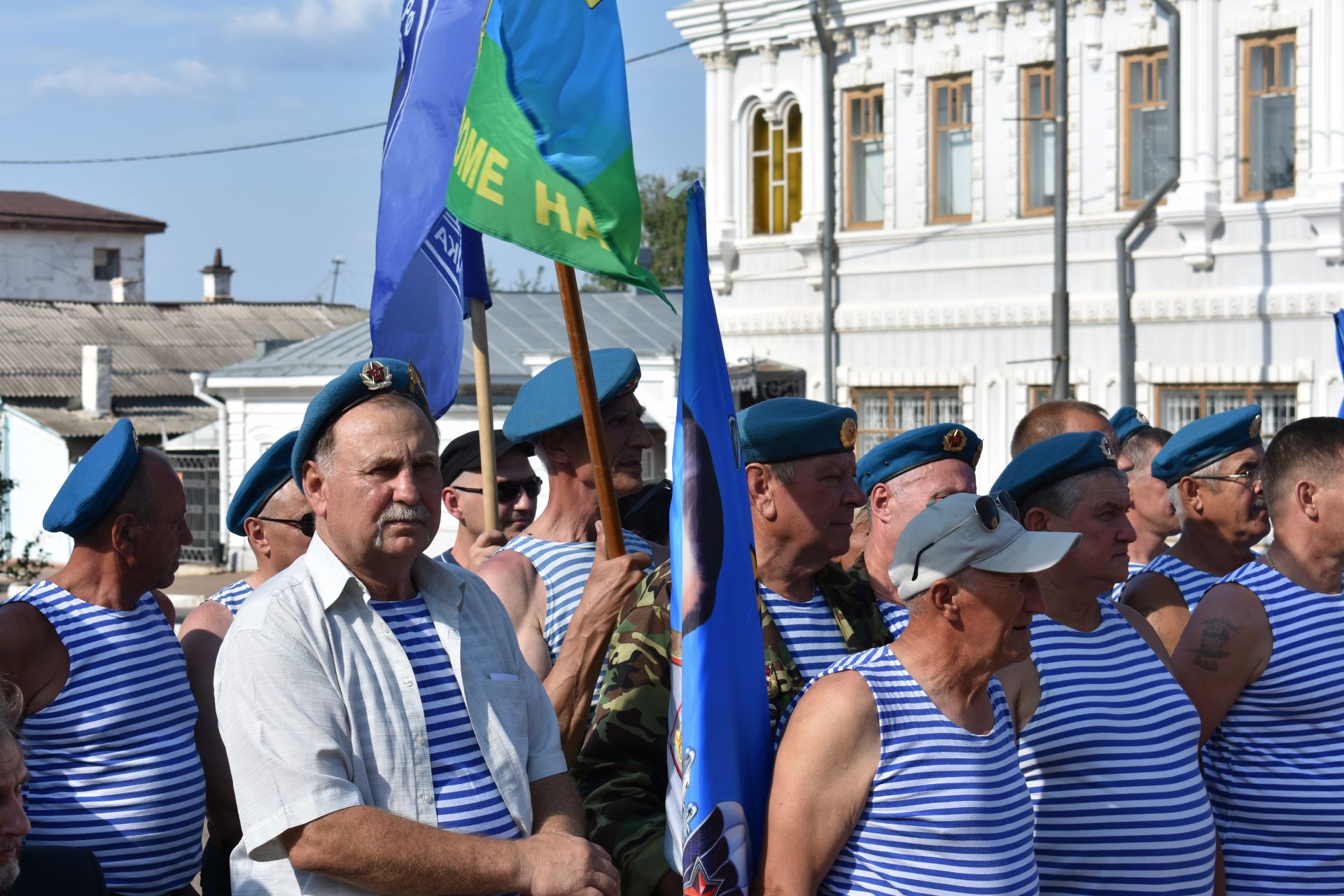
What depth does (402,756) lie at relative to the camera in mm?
3006

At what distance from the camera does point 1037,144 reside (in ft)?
69.8

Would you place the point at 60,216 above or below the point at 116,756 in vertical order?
above

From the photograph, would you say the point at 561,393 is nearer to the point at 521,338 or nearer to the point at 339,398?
the point at 339,398

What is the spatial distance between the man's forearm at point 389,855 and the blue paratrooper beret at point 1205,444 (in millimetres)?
3191

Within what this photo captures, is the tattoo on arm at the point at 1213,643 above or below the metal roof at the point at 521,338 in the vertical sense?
below

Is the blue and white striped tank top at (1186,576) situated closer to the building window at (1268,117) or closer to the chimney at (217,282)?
the building window at (1268,117)

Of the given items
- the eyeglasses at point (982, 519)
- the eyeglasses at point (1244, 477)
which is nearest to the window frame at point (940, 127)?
the eyeglasses at point (1244, 477)

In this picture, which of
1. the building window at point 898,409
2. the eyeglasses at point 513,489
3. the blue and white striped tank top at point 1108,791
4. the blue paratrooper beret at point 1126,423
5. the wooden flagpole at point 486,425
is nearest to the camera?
the blue and white striped tank top at point 1108,791

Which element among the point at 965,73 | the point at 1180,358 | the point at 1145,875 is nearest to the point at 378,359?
the point at 1145,875

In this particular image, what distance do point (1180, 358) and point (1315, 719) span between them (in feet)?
55.6

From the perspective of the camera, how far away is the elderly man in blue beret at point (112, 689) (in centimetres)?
367

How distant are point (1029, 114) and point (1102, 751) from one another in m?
18.7

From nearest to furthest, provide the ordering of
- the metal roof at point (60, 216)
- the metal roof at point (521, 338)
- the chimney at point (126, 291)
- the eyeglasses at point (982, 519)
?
1. the eyeglasses at point (982, 519)
2. the metal roof at point (521, 338)
3. the chimney at point (126, 291)
4. the metal roof at point (60, 216)

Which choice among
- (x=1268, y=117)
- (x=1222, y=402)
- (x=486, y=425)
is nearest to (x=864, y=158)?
(x=1268, y=117)
